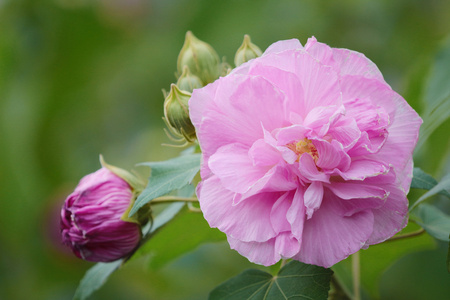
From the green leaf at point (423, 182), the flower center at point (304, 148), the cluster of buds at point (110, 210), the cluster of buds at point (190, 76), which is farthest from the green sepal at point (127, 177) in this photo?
the green leaf at point (423, 182)

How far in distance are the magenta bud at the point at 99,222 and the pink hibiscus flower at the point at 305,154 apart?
236 millimetres

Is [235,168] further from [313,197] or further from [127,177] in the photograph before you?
[127,177]

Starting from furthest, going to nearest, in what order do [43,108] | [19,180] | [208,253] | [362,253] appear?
[43,108]
[19,180]
[208,253]
[362,253]

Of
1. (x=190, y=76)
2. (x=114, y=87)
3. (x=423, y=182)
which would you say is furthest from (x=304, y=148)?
(x=114, y=87)

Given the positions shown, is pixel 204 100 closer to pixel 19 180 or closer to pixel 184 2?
pixel 19 180

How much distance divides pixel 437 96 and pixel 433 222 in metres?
0.35

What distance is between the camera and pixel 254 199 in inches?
28.7

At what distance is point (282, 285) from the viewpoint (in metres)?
0.85

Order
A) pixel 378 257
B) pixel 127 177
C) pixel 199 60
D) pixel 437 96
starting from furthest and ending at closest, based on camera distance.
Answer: pixel 378 257, pixel 437 96, pixel 199 60, pixel 127 177

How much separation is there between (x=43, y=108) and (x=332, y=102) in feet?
6.99

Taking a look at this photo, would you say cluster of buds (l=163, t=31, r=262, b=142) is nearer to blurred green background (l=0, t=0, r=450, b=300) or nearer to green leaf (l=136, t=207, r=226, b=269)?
green leaf (l=136, t=207, r=226, b=269)

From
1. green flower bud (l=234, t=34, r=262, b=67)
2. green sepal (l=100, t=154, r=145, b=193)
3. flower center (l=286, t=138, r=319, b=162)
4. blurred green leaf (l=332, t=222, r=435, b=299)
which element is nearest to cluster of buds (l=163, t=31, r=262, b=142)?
green flower bud (l=234, t=34, r=262, b=67)

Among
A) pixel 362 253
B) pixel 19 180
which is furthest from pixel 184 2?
pixel 362 253

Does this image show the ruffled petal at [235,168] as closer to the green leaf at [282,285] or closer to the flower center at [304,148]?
the flower center at [304,148]
